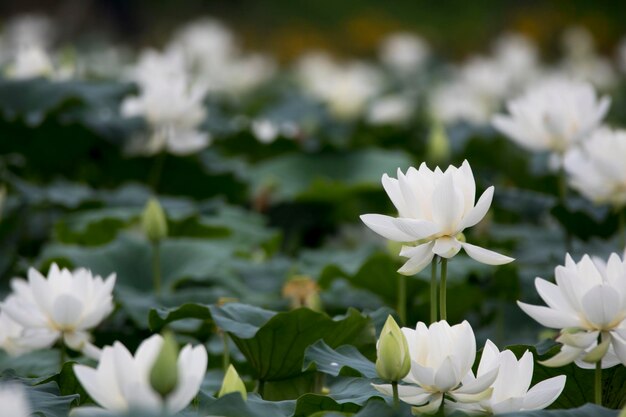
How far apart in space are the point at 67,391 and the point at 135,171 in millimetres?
2058

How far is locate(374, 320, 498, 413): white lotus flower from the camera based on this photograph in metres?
1.42

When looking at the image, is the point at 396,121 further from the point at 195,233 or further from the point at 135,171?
the point at 195,233

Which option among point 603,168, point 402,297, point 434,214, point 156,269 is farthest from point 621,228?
point 434,214

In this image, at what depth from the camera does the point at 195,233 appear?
319 centimetres

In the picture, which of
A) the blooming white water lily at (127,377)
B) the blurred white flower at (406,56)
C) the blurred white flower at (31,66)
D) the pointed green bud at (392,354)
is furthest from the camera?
the blurred white flower at (406,56)

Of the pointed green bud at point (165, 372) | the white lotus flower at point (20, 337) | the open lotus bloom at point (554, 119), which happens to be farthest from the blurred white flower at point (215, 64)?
the pointed green bud at point (165, 372)

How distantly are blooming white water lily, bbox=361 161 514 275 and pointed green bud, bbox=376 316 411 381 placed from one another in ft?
0.70

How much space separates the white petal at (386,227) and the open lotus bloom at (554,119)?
1278 millimetres

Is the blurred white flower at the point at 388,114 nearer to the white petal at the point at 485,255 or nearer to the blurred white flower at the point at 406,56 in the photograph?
the blurred white flower at the point at 406,56

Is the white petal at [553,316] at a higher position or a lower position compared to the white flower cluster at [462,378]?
higher

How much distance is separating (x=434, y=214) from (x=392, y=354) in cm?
27

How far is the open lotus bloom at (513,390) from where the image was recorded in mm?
1481

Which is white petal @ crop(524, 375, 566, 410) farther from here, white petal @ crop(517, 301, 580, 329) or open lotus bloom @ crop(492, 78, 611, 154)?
open lotus bloom @ crop(492, 78, 611, 154)

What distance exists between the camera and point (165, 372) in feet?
3.89
